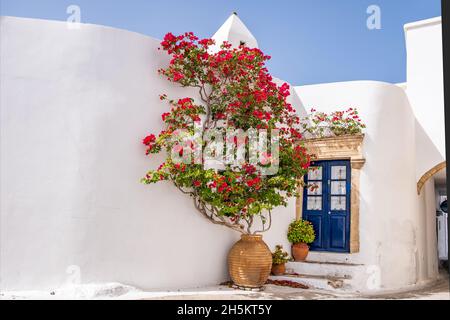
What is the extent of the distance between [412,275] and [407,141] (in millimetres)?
2659

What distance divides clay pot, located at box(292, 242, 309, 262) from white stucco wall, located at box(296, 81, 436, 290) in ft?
0.71

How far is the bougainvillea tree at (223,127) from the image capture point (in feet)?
21.5

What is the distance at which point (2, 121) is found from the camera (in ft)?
19.2

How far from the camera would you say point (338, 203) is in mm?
8758

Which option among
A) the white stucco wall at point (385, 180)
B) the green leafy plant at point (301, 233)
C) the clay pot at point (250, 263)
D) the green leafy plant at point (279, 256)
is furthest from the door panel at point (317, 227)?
the clay pot at point (250, 263)

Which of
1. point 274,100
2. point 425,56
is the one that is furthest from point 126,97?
point 425,56

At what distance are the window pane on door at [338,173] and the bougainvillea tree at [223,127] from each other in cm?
176

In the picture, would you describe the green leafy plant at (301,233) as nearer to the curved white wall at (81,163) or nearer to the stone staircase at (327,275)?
the stone staircase at (327,275)

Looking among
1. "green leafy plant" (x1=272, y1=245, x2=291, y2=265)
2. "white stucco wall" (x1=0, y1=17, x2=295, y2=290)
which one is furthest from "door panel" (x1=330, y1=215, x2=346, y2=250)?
"white stucco wall" (x1=0, y1=17, x2=295, y2=290)

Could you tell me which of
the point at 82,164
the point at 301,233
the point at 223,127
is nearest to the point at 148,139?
the point at 82,164

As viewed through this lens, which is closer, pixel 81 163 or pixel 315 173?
pixel 81 163

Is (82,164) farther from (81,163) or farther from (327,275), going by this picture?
(327,275)

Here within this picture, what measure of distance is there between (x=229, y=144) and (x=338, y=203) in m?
2.98

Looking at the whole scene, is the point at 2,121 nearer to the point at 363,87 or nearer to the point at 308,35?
the point at 308,35
